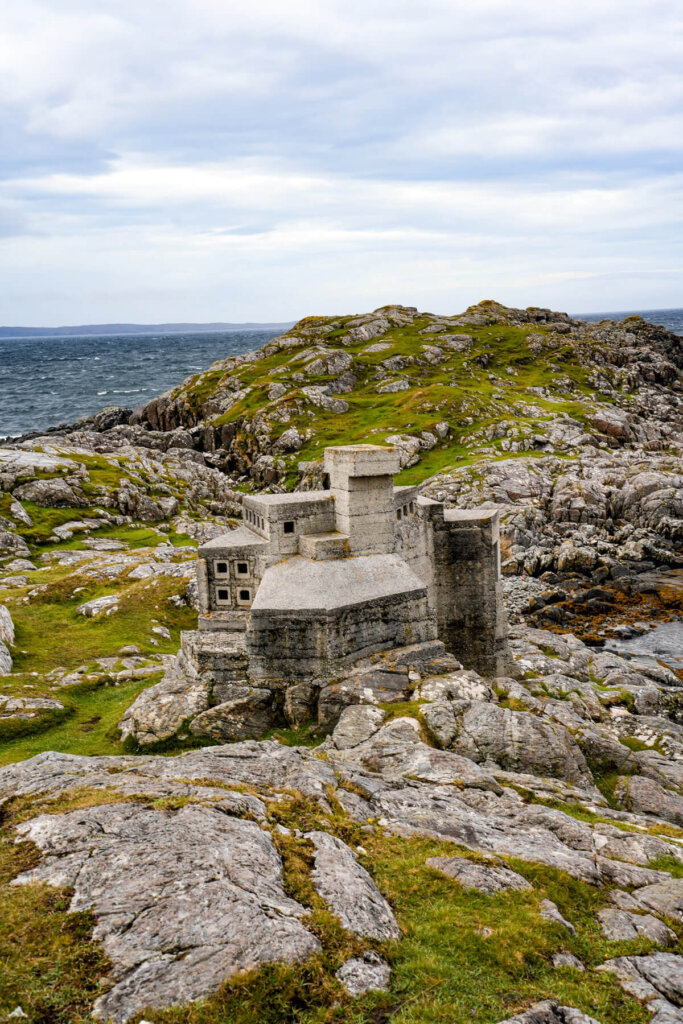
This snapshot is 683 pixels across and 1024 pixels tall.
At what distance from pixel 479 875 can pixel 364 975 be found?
13.5ft

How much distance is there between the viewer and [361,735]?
21.3 meters

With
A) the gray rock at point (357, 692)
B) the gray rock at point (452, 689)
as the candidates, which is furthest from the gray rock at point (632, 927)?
the gray rock at point (357, 692)

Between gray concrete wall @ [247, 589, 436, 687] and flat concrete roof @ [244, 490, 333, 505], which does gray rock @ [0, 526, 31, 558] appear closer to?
flat concrete roof @ [244, 490, 333, 505]

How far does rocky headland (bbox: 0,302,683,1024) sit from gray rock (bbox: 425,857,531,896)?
2.7 inches

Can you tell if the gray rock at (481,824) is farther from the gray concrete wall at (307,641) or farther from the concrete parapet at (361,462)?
the concrete parapet at (361,462)

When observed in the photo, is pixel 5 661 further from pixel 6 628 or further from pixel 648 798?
pixel 648 798

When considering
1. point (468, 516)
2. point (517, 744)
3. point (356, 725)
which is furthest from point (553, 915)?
point (468, 516)

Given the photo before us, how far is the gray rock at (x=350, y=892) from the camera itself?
10977 millimetres

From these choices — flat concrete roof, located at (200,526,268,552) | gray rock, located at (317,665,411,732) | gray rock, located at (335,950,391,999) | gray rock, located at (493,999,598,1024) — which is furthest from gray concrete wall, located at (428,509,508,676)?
gray rock, located at (493,999,598,1024)

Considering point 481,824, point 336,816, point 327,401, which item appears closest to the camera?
point 336,816

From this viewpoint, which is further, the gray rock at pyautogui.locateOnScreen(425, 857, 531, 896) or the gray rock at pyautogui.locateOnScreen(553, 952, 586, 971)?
the gray rock at pyautogui.locateOnScreen(425, 857, 531, 896)

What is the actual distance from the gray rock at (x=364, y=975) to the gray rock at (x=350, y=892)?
0.53 metres

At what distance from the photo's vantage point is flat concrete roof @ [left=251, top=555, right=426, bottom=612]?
81.1 ft

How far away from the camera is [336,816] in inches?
579
